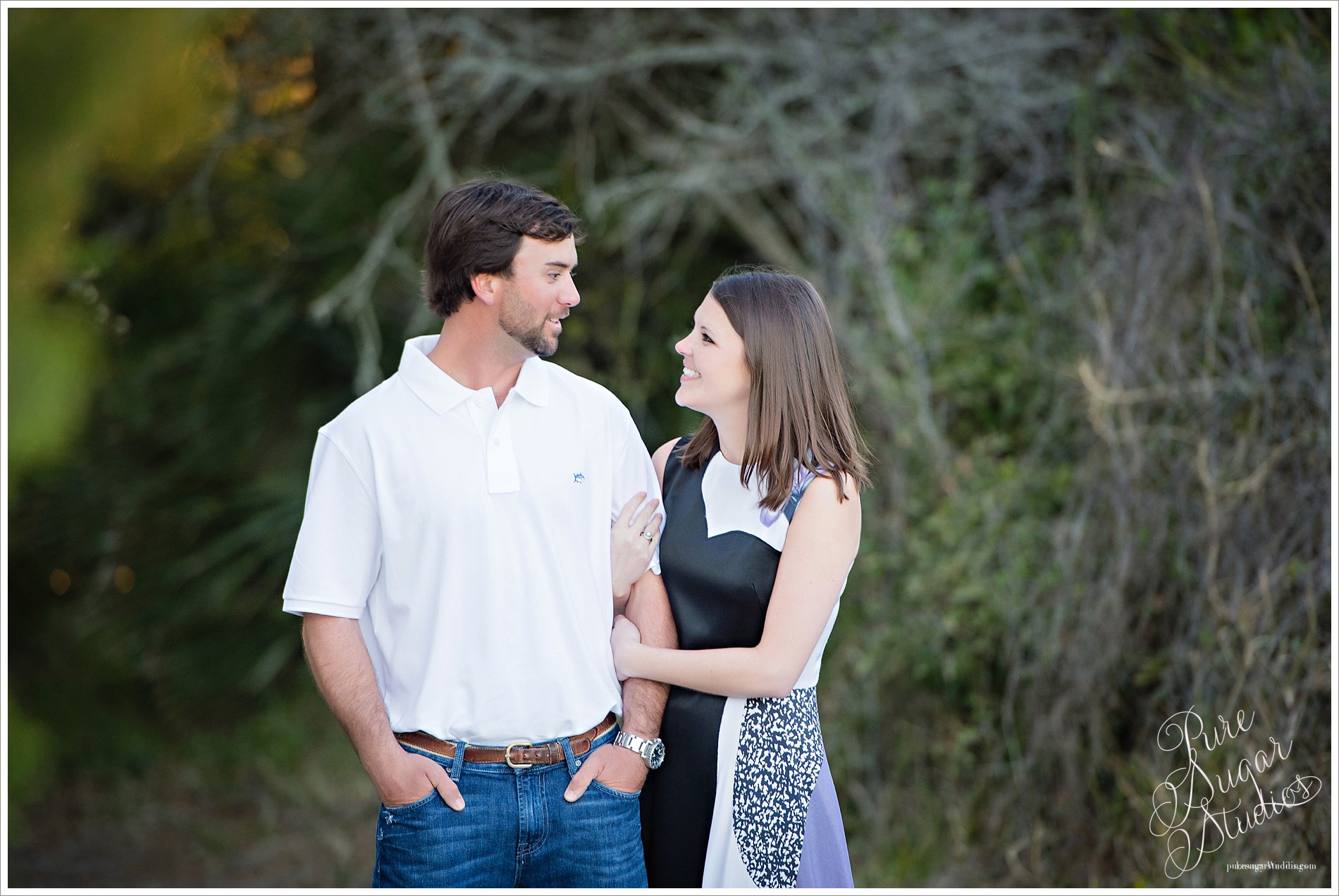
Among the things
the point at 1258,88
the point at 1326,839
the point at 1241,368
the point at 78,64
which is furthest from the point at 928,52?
the point at 78,64

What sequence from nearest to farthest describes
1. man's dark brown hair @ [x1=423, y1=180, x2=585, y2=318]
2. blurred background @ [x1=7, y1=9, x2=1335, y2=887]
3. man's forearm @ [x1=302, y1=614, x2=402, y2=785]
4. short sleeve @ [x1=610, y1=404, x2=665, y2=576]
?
man's forearm @ [x1=302, y1=614, x2=402, y2=785]
man's dark brown hair @ [x1=423, y1=180, x2=585, y2=318]
short sleeve @ [x1=610, y1=404, x2=665, y2=576]
blurred background @ [x1=7, y1=9, x2=1335, y2=887]

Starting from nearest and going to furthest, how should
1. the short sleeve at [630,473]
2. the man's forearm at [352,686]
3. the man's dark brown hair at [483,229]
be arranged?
the man's forearm at [352,686] → the man's dark brown hair at [483,229] → the short sleeve at [630,473]

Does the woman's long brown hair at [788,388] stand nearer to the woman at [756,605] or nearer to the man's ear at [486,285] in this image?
the woman at [756,605]

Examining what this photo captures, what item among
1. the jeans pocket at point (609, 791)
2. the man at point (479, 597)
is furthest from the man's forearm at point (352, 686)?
the jeans pocket at point (609, 791)

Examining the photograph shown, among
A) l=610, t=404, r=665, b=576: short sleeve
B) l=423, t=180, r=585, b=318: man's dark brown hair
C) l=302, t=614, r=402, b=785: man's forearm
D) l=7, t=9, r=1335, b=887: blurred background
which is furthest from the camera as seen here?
l=7, t=9, r=1335, b=887: blurred background

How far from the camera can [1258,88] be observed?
3381 mm

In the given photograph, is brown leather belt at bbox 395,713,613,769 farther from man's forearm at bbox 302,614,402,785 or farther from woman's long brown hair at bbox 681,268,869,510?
woman's long brown hair at bbox 681,268,869,510

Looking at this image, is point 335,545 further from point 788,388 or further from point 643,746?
point 788,388

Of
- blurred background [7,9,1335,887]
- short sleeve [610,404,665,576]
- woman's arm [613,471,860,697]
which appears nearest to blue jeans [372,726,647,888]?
woman's arm [613,471,860,697]

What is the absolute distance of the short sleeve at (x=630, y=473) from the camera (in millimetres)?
2096

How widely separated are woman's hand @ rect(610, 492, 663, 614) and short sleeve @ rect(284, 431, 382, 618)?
0.43 metres

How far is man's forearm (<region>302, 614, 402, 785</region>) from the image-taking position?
1839 mm

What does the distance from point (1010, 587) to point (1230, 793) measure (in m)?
0.89

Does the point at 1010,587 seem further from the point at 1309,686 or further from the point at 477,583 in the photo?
the point at 477,583
